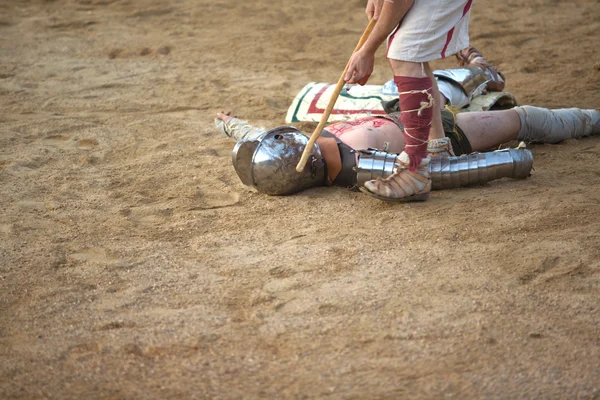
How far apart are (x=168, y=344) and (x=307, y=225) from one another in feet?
3.07

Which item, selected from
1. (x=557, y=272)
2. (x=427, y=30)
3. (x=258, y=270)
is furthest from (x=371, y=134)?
(x=557, y=272)

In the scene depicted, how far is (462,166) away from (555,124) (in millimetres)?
830

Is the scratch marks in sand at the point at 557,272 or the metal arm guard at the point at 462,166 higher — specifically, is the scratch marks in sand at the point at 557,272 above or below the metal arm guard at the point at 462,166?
below

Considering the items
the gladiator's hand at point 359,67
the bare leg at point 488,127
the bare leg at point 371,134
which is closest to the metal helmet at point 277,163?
the bare leg at point 371,134

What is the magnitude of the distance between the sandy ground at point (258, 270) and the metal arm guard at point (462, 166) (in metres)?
0.06

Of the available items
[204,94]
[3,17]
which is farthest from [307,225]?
[3,17]

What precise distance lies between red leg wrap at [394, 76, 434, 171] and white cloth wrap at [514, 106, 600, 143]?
34.7 inches

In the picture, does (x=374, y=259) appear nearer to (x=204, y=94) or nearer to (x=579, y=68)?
(x=204, y=94)

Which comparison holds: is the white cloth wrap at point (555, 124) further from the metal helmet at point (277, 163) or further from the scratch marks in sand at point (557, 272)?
the scratch marks in sand at point (557, 272)

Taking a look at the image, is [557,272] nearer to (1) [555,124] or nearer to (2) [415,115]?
(2) [415,115]

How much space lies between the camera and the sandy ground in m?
2.01

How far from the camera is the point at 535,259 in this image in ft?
8.31

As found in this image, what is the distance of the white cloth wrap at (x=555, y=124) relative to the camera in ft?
11.8

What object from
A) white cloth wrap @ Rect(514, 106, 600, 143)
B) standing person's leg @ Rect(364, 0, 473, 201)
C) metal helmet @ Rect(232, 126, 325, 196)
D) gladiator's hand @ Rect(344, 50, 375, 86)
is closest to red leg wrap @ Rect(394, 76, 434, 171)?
standing person's leg @ Rect(364, 0, 473, 201)
